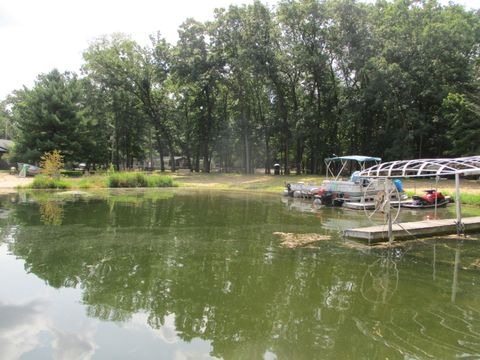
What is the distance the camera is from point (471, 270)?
32.7 ft

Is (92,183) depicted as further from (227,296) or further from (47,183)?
(227,296)

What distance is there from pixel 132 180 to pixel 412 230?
24.6m

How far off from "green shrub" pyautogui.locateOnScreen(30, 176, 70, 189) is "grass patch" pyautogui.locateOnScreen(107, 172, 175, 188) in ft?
10.7

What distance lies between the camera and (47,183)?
1228 inches

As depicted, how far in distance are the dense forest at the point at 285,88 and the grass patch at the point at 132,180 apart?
12.0 m

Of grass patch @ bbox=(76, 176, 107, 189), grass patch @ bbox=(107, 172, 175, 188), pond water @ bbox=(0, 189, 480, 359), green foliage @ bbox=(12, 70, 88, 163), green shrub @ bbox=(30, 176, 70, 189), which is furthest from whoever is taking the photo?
green foliage @ bbox=(12, 70, 88, 163)

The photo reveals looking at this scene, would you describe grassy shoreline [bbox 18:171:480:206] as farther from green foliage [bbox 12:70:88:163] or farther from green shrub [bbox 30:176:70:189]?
green foliage [bbox 12:70:88:163]

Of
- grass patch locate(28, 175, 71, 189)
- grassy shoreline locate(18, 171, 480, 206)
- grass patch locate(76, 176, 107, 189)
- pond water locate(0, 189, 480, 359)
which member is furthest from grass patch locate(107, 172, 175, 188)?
pond water locate(0, 189, 480, 359)

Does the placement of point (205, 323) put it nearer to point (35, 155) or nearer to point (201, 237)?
point (201, 237)

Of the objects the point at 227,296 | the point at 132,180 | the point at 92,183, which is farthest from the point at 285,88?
the point at 227,296

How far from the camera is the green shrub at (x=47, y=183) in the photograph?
3103cm

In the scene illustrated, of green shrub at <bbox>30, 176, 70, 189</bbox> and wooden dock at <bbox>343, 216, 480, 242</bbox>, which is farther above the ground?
green shrub at <bbox>30, 176, 70, 189</bbox>

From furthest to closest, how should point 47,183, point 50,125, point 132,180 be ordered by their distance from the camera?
point 50,125
point 132,180
point 47,183

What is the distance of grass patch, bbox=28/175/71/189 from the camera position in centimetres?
3103
